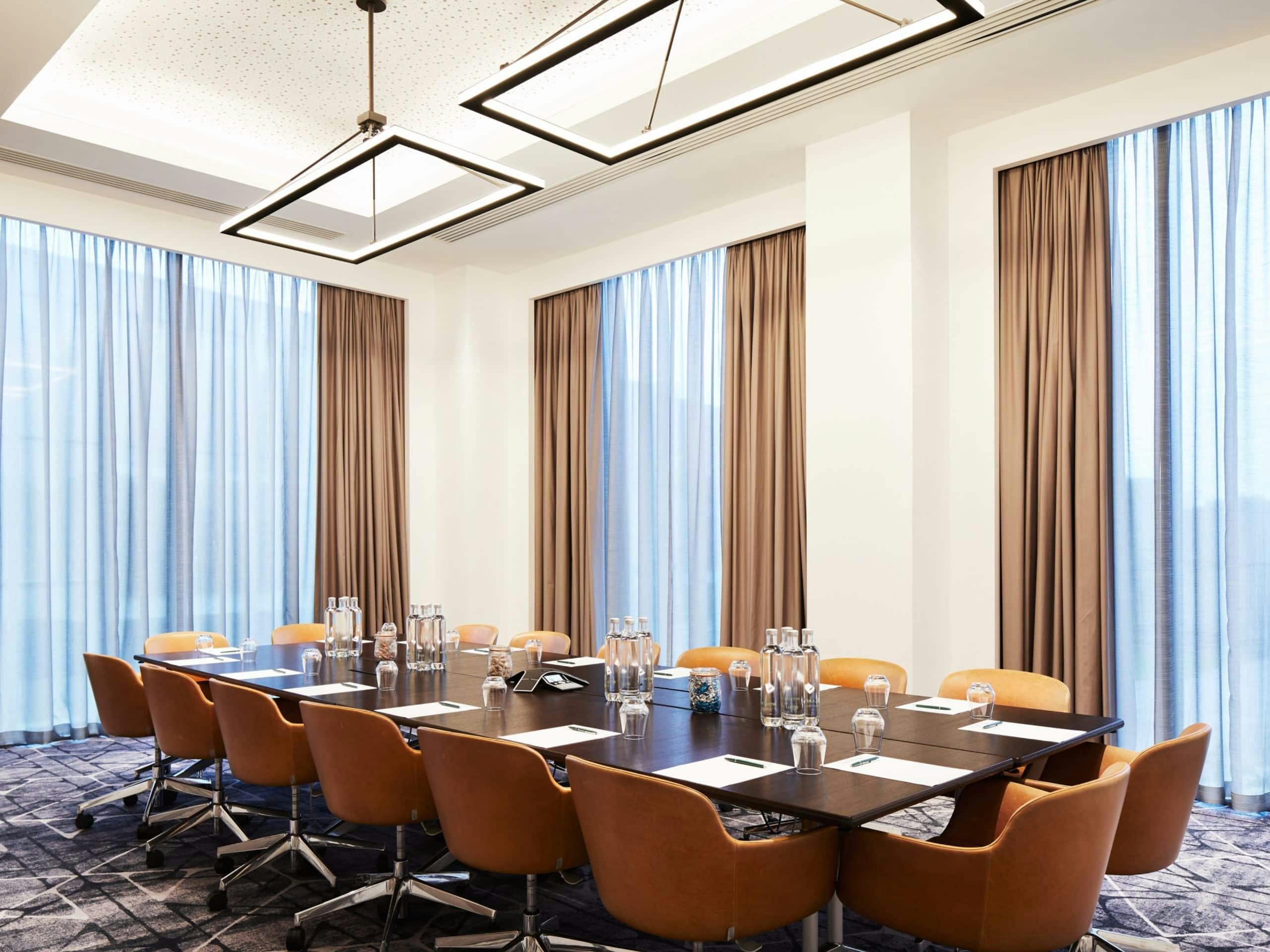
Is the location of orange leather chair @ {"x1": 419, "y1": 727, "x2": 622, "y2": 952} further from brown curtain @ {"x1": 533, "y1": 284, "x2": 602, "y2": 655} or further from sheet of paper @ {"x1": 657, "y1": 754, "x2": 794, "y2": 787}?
brown curtain @ {"x1": 533, "y1": 284, "x2": 602, "y2": 655}

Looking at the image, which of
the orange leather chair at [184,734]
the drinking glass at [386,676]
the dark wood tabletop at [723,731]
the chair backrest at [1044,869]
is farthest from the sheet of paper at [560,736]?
the orange leather chair at [184,734]

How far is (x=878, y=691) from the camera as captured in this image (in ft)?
11.7

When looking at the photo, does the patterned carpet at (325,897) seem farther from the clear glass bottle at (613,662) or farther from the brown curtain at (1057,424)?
the brown curtain at (1057,424)

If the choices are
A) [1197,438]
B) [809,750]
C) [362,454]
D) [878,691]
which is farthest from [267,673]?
[1197,438]

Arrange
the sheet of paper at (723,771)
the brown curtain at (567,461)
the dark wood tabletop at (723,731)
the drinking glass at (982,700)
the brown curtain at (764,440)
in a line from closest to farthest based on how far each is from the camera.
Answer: the dark wood tabletop at (723,731)
the sheet of paper at (723,771)
the drinking glass at (982,700)
the brown curtain at (764,440)
the brown curtain at (567,461)

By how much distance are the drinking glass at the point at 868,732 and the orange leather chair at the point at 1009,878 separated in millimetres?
415

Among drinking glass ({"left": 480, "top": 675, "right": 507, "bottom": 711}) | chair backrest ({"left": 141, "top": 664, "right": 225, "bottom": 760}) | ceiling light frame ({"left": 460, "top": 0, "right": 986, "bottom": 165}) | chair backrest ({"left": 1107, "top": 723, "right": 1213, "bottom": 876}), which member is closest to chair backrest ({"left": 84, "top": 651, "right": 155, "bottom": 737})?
chair backrest ({"left": 141, "top": 664, "right": 225, "bottom": 760})

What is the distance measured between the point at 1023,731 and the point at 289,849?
2.83 meters

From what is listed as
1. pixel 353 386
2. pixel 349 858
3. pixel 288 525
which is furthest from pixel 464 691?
pixel 353 386

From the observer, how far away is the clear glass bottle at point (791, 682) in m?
3.18

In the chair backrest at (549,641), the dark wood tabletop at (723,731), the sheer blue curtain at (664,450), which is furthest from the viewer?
the sheer blue curtain at (664,450)

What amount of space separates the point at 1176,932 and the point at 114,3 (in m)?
6.26

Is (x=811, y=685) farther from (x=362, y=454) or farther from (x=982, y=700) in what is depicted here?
(x=362, y=454)

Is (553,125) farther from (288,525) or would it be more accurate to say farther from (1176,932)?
(288,525)
